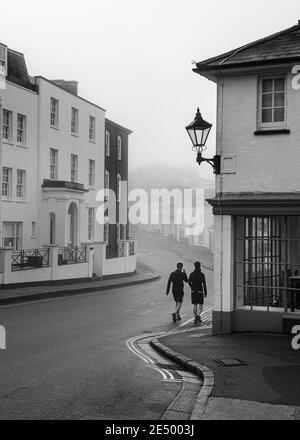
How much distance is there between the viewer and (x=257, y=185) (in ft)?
42.5

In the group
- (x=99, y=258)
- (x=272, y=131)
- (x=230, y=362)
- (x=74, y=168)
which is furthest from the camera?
(x=74, y=168)

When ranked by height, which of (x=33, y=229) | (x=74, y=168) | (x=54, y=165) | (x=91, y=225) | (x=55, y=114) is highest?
(x=55, y=114)

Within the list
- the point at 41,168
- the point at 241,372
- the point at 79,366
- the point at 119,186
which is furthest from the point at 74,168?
the point at 241,372

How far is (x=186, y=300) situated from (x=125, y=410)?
18012 millimetres

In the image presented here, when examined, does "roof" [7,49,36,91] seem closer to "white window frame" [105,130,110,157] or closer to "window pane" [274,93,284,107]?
"white window frame" [105,130,110,157]

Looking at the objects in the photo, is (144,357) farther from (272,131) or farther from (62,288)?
(62,288)

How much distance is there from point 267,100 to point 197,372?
6.54 meters

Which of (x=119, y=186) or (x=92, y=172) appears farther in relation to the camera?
(x=119, y=186)

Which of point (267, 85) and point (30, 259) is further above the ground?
point (267, 85)

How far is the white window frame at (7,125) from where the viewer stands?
3045cm

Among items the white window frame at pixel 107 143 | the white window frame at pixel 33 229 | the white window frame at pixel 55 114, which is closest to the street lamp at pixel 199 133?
the white window frame at pixel 33 229

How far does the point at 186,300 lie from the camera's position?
25.3 meters

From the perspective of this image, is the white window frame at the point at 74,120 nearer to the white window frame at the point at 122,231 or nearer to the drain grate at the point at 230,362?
the white window frame at the point at 122,231
